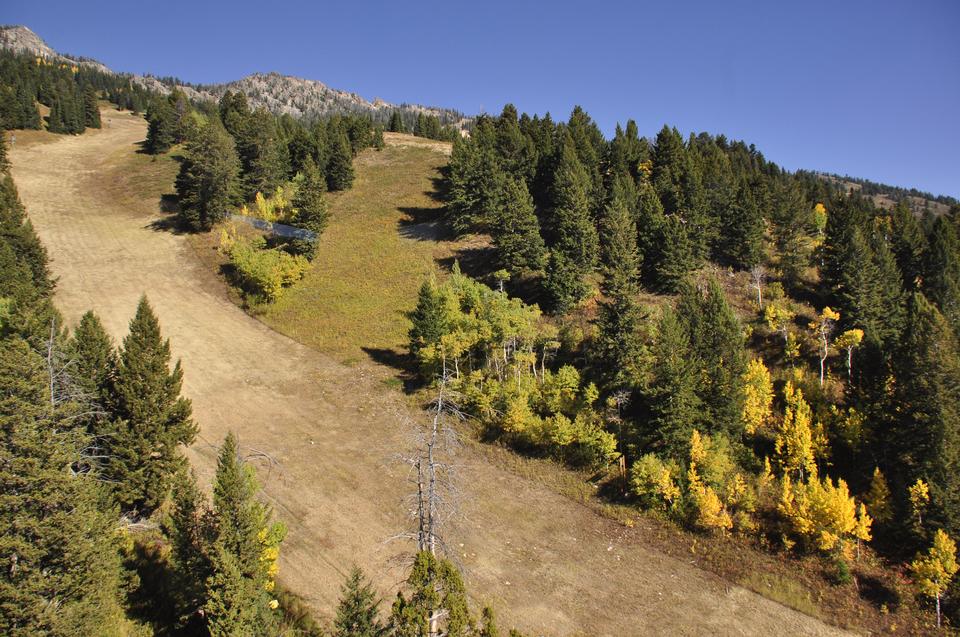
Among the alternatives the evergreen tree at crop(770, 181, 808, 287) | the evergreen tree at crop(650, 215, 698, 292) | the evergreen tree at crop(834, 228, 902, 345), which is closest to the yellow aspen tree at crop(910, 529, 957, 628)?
the evergreen tree at crop(834, 228, 902, 345)

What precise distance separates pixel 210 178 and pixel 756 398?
240 feet

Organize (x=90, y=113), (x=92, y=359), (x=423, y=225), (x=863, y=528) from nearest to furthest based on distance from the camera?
1. (x=92, y=359)
2. (x=863, y=528)
3. (x=423, y=225)
4. (x=90, y=113)

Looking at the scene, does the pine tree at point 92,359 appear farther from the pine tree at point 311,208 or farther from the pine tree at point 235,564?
the pine tree at point 311,208

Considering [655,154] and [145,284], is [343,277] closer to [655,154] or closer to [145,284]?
[145,284]

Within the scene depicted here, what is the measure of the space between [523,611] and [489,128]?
90.4 metres

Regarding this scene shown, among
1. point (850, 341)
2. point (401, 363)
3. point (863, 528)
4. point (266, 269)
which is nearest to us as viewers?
point (863, 528)

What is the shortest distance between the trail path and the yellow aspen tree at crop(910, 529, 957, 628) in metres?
5.76

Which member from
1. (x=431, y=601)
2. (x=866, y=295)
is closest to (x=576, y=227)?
(x=866, y=295)

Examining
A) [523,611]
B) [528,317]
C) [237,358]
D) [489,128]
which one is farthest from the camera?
[489,128]

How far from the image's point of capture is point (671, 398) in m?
33.8

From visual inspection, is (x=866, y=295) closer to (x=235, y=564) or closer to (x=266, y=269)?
(x=235, y=564)

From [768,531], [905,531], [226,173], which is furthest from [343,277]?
[905,531]

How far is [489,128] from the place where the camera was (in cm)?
10112

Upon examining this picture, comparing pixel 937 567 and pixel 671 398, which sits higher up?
pixel 671 398
